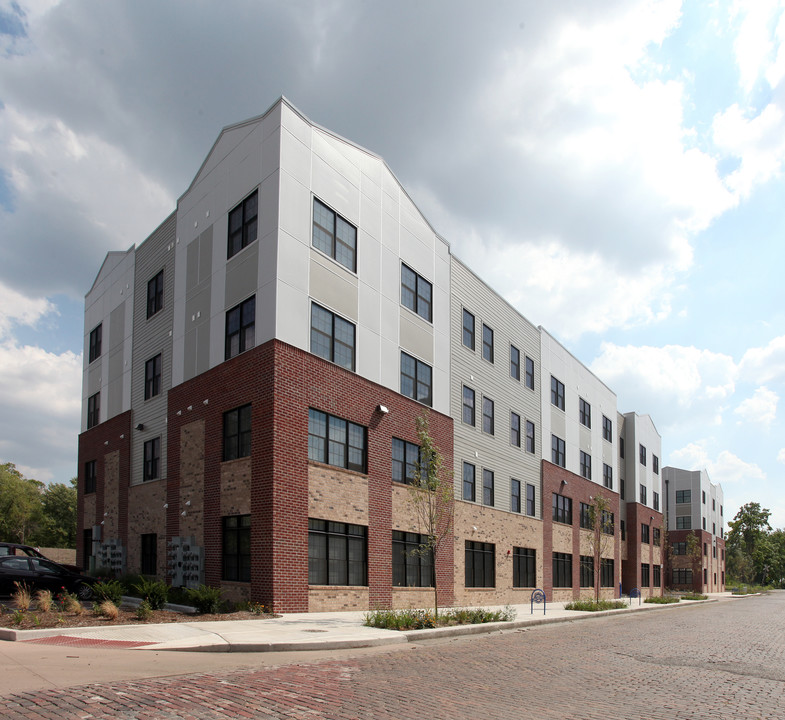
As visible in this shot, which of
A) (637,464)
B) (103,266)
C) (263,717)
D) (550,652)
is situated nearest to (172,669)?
(263,717)

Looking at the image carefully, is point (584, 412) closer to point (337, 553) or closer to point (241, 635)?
point (337, 553)

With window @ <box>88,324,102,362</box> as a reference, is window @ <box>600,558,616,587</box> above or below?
below

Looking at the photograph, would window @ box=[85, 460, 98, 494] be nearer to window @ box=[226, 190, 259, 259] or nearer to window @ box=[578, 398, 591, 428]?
window @ box=[226, 190, 259, 259]

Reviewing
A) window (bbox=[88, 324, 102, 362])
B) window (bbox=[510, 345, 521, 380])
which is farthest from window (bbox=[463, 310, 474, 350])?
window (bbox=[88, 324, 102, 362])

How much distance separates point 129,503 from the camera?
29.8 metres

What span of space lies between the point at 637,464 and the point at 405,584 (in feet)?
131

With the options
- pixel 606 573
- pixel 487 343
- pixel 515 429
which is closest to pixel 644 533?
pixel 606 573

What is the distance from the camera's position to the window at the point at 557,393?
143ft

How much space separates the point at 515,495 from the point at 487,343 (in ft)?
27.3

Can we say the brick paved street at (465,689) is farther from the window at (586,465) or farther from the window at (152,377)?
the window at (586,465)

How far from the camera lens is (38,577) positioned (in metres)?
22.0

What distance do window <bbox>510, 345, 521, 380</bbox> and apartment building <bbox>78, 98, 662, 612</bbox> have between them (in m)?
0.16

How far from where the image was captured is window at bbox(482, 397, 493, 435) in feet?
112

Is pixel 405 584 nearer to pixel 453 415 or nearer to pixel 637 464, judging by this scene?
pixel 453 415
